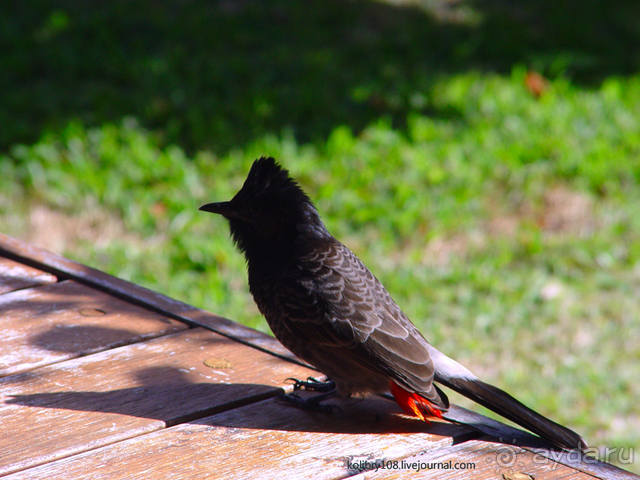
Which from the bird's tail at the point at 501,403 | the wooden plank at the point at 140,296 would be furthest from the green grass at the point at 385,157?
the bird's tail at the point at 501,403

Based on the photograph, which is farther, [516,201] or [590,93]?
[590,93]

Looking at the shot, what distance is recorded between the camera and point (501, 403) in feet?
9.45

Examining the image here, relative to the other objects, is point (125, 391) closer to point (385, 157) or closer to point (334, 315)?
point (334, 315)

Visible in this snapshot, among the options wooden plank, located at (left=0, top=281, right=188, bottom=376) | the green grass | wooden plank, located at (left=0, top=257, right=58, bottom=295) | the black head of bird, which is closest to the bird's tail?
the black head of bird

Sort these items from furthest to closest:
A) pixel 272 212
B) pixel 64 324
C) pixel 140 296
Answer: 1. pixel 140 296
2. pixel 272 212
3. pixel 64 324

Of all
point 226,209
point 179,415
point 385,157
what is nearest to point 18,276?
point 226,209

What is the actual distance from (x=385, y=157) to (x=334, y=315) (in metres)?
4.34

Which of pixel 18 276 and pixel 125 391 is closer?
pixel 125 391

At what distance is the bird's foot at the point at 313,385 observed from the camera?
3029 millimetres

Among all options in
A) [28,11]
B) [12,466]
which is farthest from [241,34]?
A: [12,466]

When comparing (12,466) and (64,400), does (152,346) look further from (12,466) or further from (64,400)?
(12,466)

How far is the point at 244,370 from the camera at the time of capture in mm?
3072

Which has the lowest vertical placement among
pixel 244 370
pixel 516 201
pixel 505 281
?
pixel 244 370

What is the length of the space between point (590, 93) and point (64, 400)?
23.1 feet
